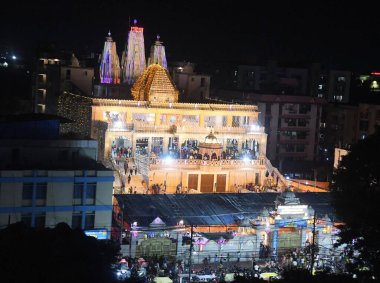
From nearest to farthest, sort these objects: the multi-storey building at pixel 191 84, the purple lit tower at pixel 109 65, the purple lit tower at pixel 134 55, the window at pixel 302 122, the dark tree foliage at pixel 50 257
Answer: the dark tree foliage at pixel 50 257 → the purple lit tower at pixel 109 65 → the purple lit tower at pixel 134 55 → the window at pixel 302 122 → the multi-storey building at pixel 191 84

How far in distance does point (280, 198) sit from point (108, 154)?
14445mm

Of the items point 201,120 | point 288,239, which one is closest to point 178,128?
point 201,120

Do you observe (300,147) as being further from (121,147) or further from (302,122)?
(121,147)

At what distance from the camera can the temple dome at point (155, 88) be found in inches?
2002

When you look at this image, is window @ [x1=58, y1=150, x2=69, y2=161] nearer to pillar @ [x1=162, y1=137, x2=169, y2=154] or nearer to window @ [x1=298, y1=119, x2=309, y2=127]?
pillar @ [x1=162, y1=137, x2=169, y2=154]

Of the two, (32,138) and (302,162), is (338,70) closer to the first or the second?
(302,162)

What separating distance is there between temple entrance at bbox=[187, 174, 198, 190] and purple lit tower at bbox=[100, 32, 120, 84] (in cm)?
1889

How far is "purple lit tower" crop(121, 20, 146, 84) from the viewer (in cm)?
6212

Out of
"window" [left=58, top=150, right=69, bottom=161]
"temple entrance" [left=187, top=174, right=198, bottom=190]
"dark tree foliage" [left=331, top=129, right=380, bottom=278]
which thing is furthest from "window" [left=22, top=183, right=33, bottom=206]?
"temple entrance" [left=187, top=174, right=198, bottom=190]

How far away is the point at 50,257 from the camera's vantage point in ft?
55.4

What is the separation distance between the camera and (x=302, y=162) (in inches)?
2494

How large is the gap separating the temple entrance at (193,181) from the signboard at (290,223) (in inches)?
509

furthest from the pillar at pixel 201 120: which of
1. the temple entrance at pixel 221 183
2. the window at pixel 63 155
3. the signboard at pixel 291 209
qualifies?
the window at pixel 63 155

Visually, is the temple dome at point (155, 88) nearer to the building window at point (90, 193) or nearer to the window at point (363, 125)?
the building window at point (90, 193)
